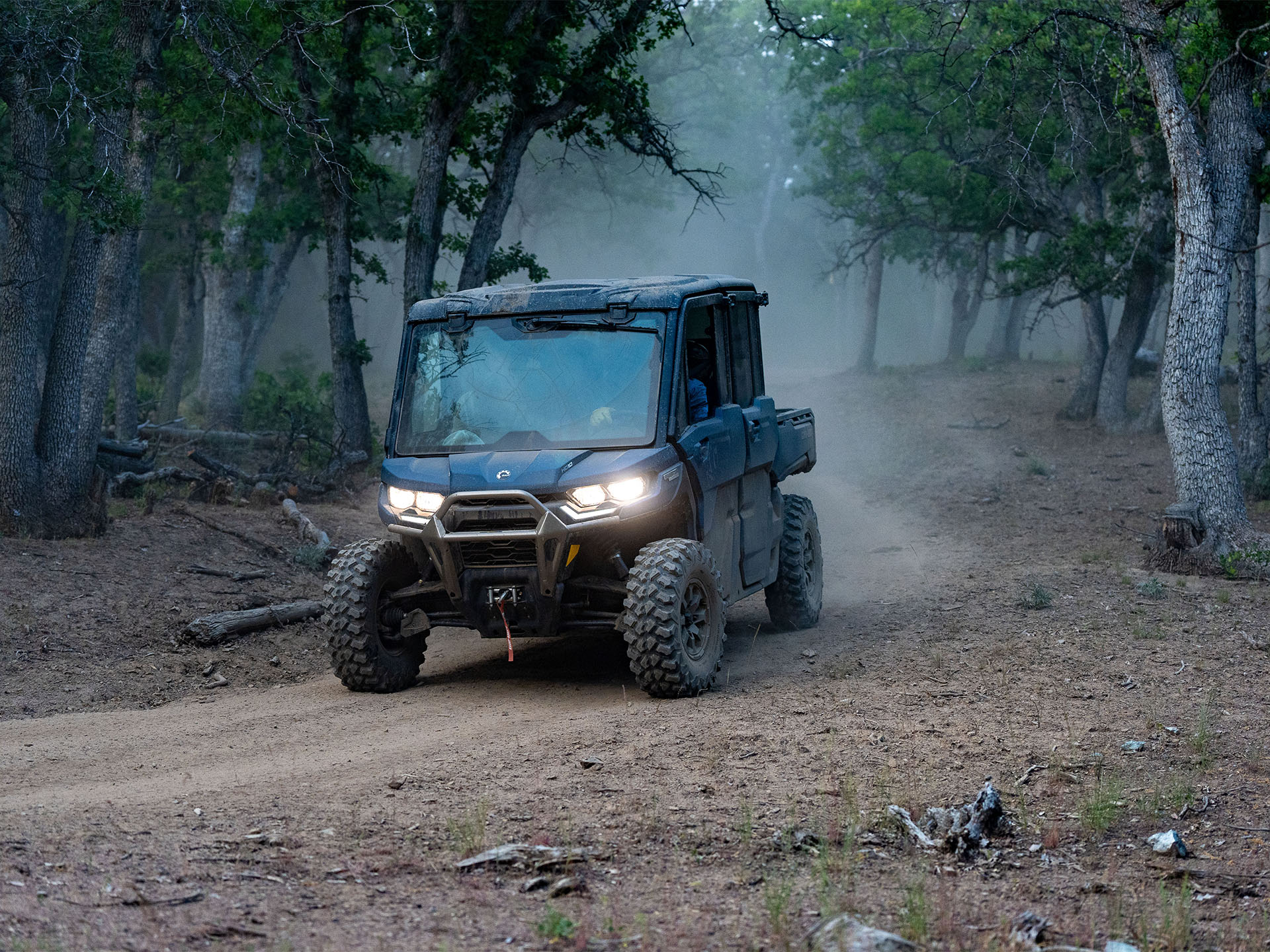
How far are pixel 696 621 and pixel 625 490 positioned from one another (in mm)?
1049

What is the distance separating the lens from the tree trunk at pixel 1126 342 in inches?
907

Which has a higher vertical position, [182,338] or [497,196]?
[497,196]

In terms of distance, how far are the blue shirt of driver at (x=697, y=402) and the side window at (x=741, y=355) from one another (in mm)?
684

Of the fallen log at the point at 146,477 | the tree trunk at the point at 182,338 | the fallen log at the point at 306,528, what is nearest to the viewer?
the fallen log at the point at 306,528

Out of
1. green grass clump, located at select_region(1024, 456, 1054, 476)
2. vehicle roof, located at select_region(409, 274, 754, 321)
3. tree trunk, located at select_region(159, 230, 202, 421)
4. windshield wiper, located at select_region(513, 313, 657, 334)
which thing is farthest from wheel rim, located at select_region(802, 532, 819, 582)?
tree trunk, located at select_region(159, 230, 202, 421)

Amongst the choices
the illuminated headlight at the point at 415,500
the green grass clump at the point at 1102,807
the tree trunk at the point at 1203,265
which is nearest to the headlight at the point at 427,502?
the illuminated headlight at the point at 415,500

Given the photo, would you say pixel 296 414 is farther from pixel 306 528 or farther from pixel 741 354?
pixel 741 354

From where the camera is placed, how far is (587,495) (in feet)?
25.4

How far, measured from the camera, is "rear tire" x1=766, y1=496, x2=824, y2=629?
10.4m

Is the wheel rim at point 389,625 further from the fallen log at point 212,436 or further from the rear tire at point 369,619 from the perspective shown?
the fallen log at point 212,436

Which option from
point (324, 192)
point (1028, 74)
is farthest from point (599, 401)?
point (1028, 74)

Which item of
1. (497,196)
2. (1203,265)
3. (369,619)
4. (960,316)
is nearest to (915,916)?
(369,619)

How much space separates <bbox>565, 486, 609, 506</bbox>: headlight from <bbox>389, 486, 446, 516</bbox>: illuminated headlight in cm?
A: 81

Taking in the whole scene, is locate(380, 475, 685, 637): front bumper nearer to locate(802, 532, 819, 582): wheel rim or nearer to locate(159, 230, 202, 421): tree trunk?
locate(802, 532, 819, 582): wheel rim
